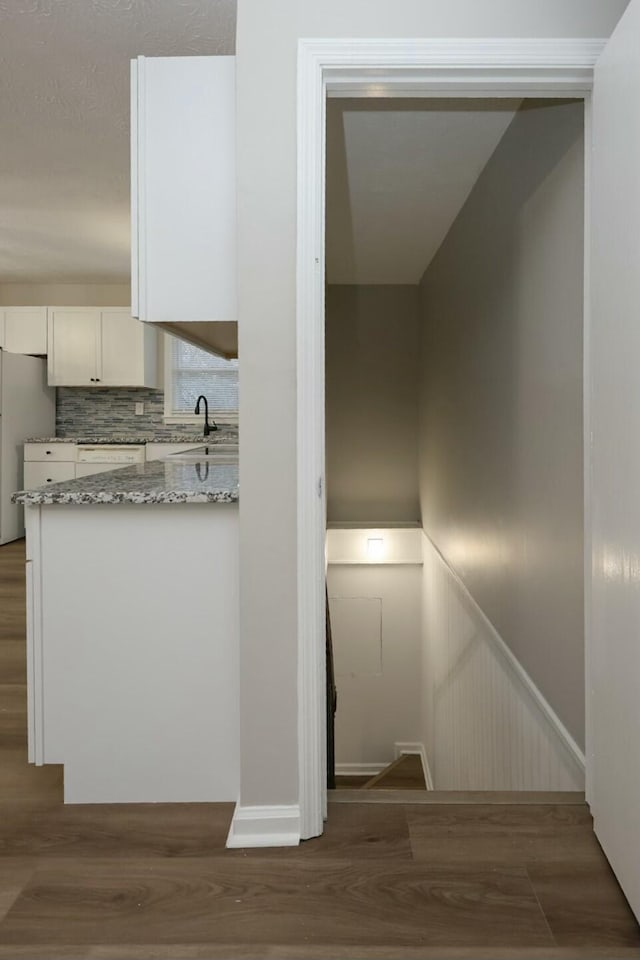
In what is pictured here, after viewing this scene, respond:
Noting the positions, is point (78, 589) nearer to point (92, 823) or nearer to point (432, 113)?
point (92, 823)

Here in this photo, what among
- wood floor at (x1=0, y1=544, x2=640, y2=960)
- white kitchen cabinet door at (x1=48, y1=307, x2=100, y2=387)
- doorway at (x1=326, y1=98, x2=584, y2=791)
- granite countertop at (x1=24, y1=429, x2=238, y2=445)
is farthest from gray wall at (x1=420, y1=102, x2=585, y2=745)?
white kitchen cabinet door at (x1=48, y1=307, x2=100, y2=387)

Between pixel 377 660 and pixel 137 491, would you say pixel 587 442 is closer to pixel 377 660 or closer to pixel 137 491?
pixel 137 491

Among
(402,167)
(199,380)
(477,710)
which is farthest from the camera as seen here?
(199,380)

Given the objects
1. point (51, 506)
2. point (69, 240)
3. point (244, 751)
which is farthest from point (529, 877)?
point (69, 240)

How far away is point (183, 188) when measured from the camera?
211 centimetres

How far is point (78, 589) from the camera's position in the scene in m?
2.16

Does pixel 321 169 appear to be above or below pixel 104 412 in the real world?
above


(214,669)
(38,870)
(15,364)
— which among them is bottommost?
(38,870)

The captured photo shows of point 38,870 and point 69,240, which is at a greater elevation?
point 69,240

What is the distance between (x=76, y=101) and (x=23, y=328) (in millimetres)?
4021

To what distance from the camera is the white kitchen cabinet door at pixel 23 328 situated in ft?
23.2

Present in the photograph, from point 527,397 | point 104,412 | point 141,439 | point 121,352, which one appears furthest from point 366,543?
point 527,397

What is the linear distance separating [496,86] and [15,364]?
5.48m

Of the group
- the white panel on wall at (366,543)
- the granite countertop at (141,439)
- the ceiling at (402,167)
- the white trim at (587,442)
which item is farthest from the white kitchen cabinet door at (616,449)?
the granite countertop at (141,439)
